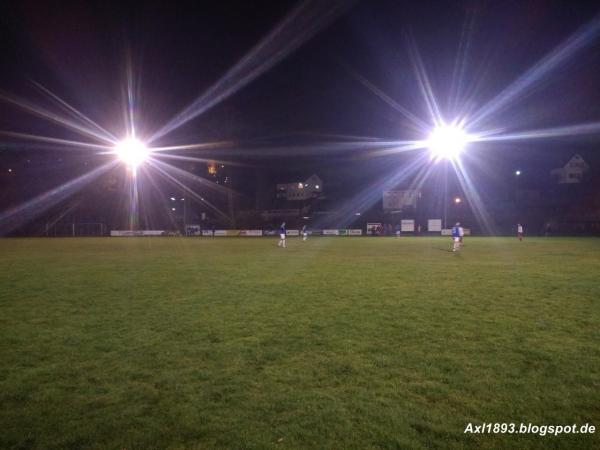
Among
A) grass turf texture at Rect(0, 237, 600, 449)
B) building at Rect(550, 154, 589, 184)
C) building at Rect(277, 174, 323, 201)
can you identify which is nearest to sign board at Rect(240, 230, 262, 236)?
building at Rect(277, 174, 323, 201)

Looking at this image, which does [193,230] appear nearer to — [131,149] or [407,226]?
[131,149]

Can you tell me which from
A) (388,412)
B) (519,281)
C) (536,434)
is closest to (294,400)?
(388,412)

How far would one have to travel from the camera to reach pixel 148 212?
68.8m

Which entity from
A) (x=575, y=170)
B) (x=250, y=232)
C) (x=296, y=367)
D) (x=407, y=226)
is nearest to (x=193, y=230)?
(x=250, y=232)

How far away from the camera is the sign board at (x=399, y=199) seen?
6994 cm

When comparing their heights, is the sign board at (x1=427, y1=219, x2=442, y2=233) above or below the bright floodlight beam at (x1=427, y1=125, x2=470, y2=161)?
below

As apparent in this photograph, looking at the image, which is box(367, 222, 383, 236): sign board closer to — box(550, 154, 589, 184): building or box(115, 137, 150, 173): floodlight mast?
box(115, 137, 150, 173): floodlight mast

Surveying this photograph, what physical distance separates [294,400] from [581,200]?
244ft

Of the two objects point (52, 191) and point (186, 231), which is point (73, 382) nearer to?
point (186, 231)

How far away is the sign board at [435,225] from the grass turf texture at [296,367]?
44495 mm

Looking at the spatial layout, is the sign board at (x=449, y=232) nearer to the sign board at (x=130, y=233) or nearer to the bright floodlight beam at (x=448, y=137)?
the bright floodlight beam at (x=448, y=137)

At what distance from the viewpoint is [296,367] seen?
534cm

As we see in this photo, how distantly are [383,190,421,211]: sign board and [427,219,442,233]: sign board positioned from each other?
15158 mm

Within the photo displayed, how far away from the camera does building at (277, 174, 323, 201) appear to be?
278 feet
